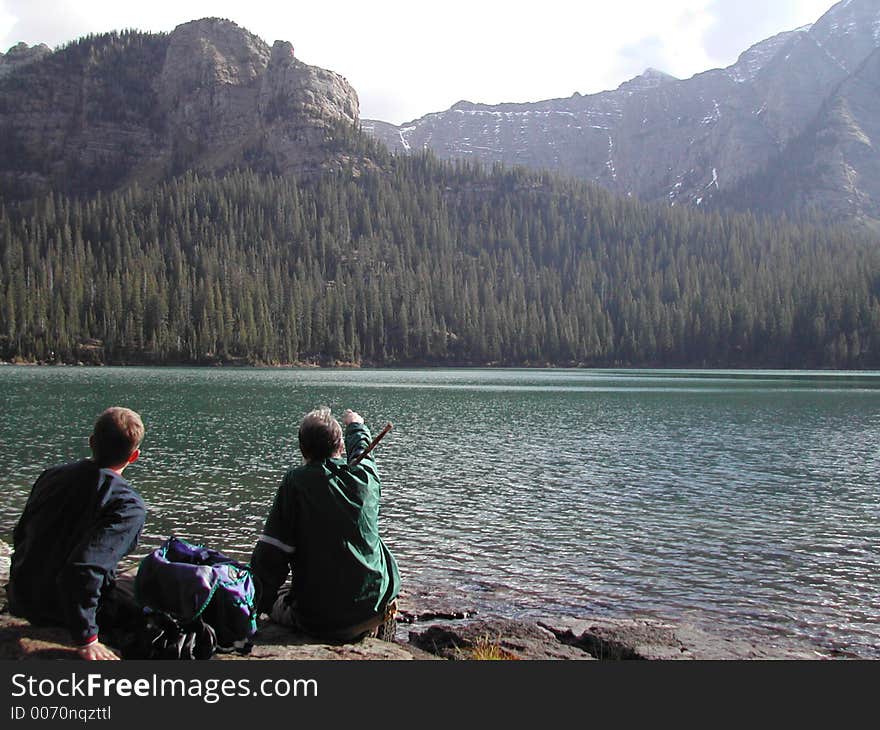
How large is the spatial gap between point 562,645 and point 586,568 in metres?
6.37

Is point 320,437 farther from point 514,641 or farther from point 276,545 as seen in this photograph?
point 514,641

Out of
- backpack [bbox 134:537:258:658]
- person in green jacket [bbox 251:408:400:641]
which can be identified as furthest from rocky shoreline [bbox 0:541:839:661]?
person in green jacket [bbox 251:408:400:641]

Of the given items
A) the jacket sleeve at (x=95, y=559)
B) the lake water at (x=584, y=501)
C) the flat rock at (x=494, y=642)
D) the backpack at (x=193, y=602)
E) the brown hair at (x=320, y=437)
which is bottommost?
the lake water at (x=584, y=501)

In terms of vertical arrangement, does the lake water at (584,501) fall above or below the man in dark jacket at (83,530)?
below

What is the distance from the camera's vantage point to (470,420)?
55062 millimetres

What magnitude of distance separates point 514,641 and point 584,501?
15.1 meters

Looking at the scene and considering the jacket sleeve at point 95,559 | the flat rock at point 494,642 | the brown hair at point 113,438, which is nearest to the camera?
the jacket sleeve at point 95,559

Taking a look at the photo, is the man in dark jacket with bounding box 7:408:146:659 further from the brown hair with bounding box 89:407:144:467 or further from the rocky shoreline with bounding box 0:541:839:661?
the rocky shoreline with bounding box 0:541:839:661

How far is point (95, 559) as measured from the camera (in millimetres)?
7266

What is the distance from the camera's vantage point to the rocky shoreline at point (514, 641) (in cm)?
877

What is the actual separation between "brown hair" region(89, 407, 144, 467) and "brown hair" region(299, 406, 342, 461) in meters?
1.76

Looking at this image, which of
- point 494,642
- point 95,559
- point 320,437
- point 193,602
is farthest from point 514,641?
point 95,559

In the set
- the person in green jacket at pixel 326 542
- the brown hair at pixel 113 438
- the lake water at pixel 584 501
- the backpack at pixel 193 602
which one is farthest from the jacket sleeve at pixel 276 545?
the lake water at pixel 584 501

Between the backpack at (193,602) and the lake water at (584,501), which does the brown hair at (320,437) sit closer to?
the backpack at (193,602)
